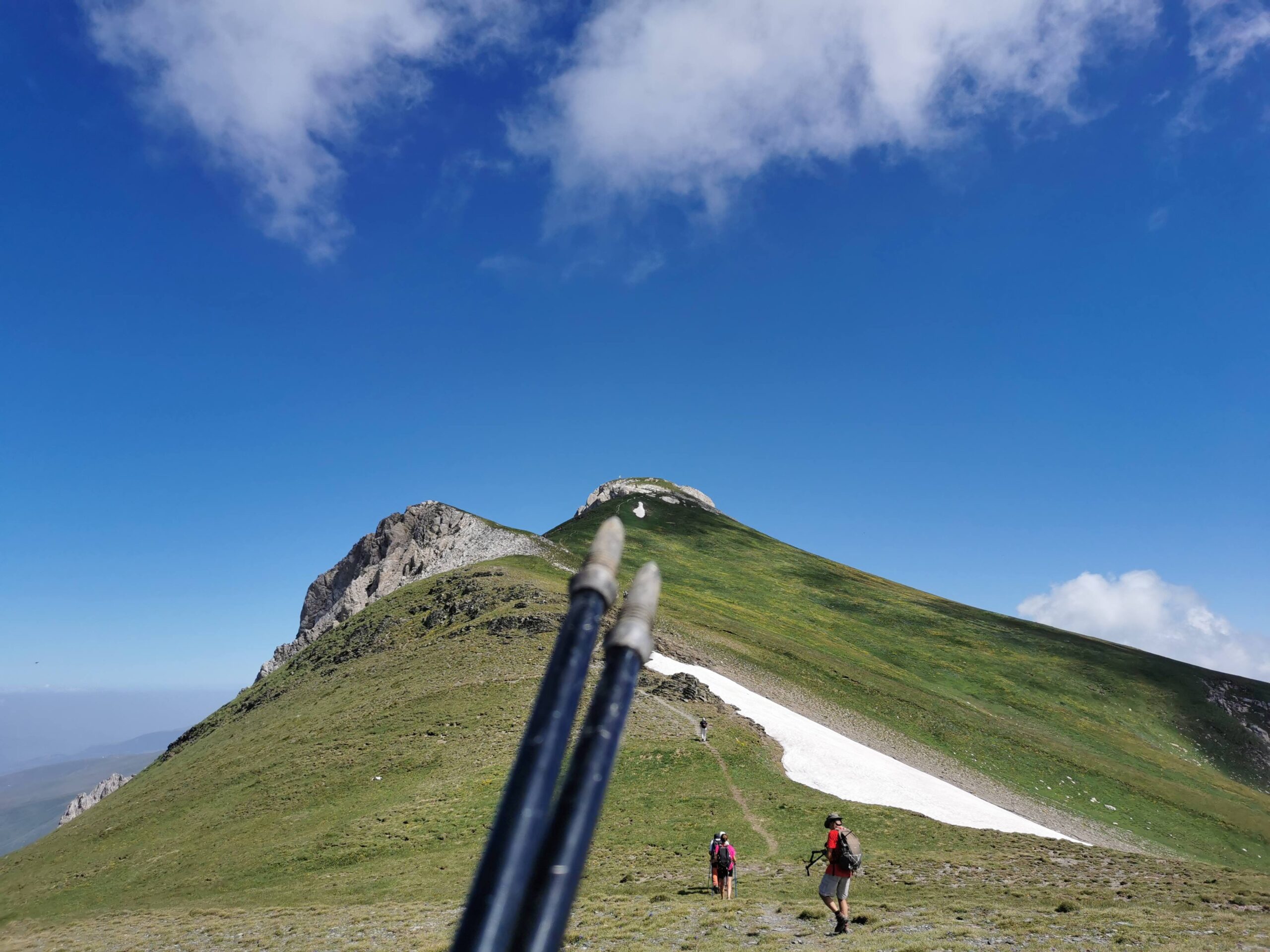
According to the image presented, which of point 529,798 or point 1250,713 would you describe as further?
point 1250,713

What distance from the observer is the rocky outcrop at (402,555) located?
84.5m

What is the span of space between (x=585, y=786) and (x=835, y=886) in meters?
15.4

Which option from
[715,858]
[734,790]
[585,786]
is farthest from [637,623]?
[734,790]

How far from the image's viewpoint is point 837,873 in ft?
50.3

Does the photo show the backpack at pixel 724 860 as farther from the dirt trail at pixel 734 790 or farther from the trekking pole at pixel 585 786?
the trekking pole at pixel 585 786

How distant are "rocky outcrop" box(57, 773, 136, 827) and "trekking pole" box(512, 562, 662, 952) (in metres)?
78.1

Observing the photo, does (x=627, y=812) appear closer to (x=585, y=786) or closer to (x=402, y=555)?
(x=585, y=786)

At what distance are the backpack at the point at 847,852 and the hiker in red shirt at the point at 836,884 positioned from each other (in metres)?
0.03

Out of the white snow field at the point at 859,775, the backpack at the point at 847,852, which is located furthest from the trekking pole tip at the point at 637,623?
the white snow field at the point at 859,775

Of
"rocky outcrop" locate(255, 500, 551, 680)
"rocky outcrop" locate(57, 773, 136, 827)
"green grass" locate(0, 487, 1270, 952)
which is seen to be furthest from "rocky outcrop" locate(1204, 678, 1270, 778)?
"rocky outcrop" locate(57, 773, 136, 827)

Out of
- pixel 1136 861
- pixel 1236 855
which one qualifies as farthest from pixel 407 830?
pixel 1236 855

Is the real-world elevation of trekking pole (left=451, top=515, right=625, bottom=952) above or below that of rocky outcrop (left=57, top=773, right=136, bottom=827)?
above

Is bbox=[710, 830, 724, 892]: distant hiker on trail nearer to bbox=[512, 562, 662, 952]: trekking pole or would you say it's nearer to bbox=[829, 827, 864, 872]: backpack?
bbox=[829, 827, 864, 872]: backpack

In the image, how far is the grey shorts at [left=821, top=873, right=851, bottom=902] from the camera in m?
15.4
